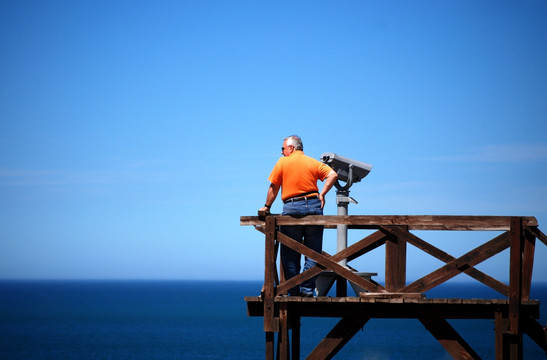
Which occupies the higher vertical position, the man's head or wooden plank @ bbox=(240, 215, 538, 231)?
the man's head

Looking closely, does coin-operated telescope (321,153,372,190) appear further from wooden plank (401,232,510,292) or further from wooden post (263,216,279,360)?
wooden plank (401,232,510,292)

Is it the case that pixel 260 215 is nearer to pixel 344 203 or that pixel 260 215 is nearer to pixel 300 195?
pixel 300 195

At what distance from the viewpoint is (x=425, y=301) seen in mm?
9648

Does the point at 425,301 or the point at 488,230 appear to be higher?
the point at 488,230

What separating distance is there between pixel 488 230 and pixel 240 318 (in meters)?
133

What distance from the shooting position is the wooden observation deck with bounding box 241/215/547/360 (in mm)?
9555

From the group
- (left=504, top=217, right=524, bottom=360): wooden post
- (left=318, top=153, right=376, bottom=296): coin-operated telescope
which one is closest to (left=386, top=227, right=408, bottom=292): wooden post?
(left=504, top=217, right=524, bottom=360): wooden post

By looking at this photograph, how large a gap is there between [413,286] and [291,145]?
2.41 meters

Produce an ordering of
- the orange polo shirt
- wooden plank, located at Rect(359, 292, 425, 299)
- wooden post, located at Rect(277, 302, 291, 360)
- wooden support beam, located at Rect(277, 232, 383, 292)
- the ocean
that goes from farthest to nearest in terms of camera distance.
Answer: the ocean, the orange polo shirt, wooden post, located at Rect(277, 302, 291, 360), wooden support beam, located at Rect(277, 232, 383, 292), wooden plank, located at Rect(359, 292, 425, 299)

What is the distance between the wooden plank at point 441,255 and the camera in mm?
9586

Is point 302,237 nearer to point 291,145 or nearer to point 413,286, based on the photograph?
point 291,145

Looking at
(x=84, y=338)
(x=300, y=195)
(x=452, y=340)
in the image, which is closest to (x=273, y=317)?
(x=300, y=195)

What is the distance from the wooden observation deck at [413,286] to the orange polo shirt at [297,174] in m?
0.46

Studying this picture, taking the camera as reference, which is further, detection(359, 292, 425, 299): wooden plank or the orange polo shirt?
the orange polo shirt
